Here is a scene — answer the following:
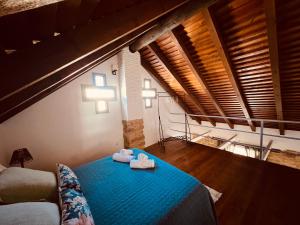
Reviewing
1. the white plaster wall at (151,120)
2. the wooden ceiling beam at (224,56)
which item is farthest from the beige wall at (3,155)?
the wooden ceiling beam at (224,56)

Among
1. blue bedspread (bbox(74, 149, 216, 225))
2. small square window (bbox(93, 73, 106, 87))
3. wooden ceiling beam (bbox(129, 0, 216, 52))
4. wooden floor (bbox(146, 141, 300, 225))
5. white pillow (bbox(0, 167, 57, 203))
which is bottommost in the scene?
wooden floor (bbox(146, 141, 300, 225))

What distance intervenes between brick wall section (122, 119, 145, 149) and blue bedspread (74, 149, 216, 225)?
5.31 ft

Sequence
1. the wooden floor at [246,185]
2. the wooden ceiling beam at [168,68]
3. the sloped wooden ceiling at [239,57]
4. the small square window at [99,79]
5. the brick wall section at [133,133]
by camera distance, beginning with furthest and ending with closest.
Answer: the wooden ceiling beam at [168,68], the brick wall section at [133,133], the small square window at [99,79], the sloped wooden ceiling at [239,57], the wooden floor at [246,185]

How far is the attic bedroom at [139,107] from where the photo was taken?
0.84 m

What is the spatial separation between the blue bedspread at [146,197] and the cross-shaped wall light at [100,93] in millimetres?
1587

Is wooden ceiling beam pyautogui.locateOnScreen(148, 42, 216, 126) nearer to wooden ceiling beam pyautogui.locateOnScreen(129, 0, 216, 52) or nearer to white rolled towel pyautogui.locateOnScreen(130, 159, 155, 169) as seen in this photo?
wooden ceiling beam pyautogui.locateOnScreen(129, 0, 216, 52)

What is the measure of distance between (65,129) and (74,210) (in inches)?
79.2

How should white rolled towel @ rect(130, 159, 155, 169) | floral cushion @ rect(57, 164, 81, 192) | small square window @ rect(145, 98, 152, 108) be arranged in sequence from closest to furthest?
floral cushion @ rect(57, 164, 81, 192) < white rolled towel @ rect(130, 159, 155, 169) < small square window @ rect(145, 98, 152, 108)

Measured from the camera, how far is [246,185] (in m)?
2.25

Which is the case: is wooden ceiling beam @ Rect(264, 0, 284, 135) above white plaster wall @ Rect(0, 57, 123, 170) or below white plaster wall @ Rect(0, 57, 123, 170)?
above

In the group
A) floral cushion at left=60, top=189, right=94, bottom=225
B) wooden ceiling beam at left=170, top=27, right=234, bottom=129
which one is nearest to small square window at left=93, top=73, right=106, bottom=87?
wooden ceiling beam at left=170, top=27, right=234, bottom=129

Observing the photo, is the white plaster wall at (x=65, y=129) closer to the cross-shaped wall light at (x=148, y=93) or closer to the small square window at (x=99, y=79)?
the small square window at (x=99, y=79)

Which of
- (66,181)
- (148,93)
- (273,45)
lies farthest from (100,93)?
(273,45)

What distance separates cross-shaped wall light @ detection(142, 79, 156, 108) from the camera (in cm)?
429
